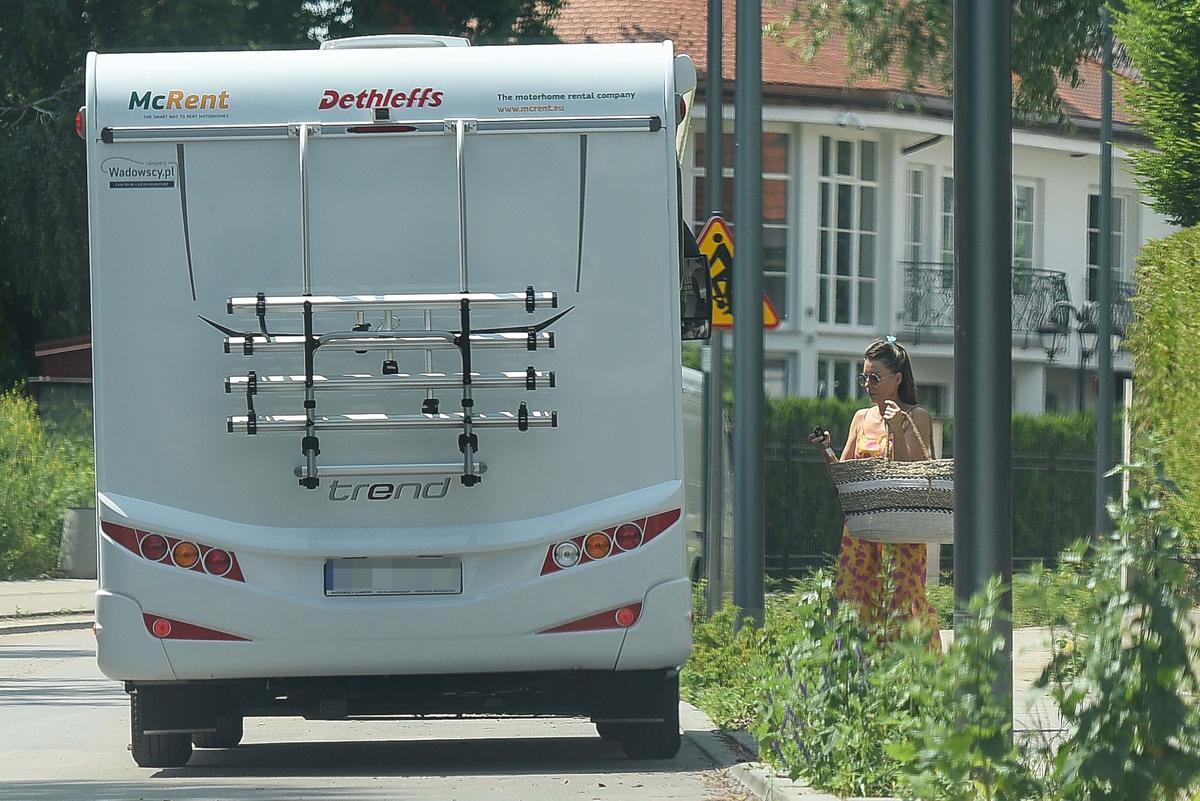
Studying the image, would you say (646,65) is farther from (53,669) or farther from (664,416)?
(53,669)

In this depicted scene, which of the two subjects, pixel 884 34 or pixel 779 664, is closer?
pixel 779 664

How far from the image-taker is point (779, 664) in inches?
327

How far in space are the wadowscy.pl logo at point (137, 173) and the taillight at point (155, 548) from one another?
57.1 inches

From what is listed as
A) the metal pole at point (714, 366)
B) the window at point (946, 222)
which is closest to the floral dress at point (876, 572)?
the metal pole at point (714, 366)

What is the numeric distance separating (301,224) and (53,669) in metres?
8.47

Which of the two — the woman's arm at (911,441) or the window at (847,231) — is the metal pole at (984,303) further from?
the window at (847,231)

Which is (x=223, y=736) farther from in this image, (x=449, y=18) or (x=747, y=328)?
(x=449, y=18)

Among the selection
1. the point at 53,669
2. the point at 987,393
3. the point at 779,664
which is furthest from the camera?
the point at 53,669

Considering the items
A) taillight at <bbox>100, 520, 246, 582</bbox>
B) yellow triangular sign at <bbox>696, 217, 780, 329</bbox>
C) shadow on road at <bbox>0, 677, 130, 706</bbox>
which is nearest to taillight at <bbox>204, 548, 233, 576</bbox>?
taillight at <bbox>100, 520, 246, 582</bbox>

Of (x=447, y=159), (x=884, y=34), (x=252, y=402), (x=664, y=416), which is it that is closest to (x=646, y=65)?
(x=447, y=159)

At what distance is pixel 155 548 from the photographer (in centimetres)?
841

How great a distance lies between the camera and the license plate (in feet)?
27.8

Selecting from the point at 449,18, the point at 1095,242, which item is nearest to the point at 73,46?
the point at 449,18

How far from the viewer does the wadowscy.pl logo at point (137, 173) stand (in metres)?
8.52
